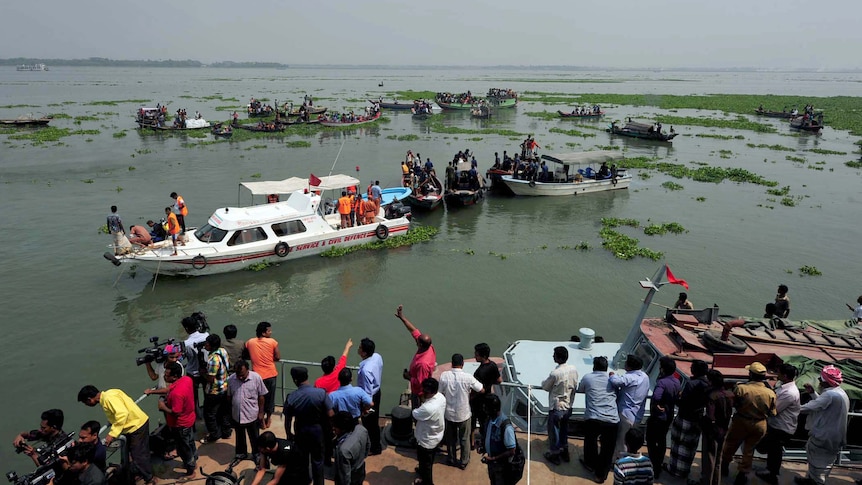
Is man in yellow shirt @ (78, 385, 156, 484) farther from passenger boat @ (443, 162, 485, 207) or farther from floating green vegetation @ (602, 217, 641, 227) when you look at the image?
floating green vegetation @ (602, 217, 641, 227)

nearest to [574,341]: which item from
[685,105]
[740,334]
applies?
[740,334]

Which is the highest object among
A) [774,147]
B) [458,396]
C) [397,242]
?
[774,147]

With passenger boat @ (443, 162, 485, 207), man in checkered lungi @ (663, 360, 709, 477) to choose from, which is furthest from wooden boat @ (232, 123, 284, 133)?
man in checkered lungi @ (663, 360, 709, 477)

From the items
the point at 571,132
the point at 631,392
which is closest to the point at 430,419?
the point at 631,392

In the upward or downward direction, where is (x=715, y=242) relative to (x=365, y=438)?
downward

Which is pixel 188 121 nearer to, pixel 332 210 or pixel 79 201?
pixel 79 201

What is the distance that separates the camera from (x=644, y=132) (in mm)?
47562

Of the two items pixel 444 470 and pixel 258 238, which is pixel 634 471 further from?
pixel 258 238

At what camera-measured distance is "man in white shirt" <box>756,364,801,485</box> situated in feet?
20.2

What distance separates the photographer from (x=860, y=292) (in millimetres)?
16453

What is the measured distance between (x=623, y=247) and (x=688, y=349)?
12161 mm

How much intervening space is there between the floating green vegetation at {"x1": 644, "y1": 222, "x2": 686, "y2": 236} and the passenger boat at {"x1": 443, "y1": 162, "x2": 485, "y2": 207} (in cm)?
827

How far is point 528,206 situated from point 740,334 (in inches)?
722

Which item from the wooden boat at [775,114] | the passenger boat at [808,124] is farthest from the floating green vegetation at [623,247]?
the wooden boat at [775,114]
